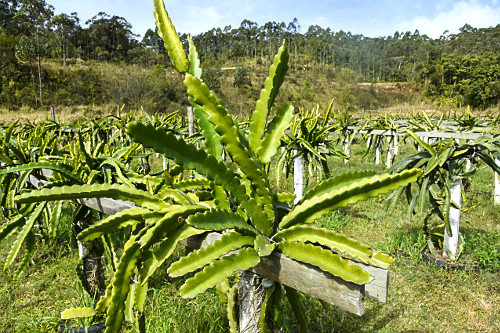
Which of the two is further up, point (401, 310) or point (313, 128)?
point (313, 128)

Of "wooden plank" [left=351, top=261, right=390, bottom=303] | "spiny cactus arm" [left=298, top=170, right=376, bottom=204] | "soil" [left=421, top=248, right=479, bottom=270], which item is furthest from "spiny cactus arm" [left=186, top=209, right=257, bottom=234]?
"soil" [left=421, top=248, right=479, bottom=270]

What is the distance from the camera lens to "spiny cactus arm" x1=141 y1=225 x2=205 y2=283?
957 millimetres

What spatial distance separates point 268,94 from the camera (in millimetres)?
992

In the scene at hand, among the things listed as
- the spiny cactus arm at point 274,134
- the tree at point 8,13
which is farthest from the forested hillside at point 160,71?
the spiny cactus arm at point 274,134

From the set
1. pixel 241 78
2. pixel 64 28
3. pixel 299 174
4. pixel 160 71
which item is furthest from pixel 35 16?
pixel 299 174

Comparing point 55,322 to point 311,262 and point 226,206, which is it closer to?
point 226,206

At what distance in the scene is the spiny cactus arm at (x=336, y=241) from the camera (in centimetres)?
83

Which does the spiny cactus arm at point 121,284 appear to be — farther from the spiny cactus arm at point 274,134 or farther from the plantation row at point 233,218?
the spiny cactus arm at point 274,134

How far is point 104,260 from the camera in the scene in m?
3.23

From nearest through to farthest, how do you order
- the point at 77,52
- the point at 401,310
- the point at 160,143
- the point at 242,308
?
the point at 160,143 → the point at 242,308 → the point at 401,310 → the point at 77,52

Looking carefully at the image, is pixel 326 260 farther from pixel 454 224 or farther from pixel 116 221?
pixel 454 224

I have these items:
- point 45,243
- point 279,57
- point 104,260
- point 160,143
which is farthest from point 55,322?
point 279,57

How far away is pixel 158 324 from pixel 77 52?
3922 centimetres

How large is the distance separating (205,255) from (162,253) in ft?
0.59
